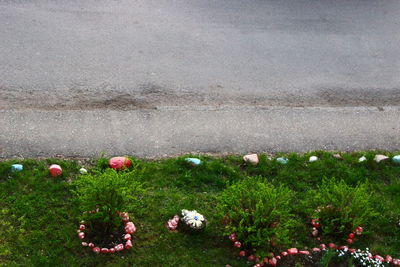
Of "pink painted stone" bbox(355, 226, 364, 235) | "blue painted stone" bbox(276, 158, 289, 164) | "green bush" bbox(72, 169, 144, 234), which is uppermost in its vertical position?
"green bush" bbox(72, 169, 144, 234)

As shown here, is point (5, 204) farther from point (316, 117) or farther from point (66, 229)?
point (316, 117)

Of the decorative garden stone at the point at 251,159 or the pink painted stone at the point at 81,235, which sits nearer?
the pink painted stone at the point at 81,235

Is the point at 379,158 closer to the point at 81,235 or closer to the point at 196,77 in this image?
the point at 196,77

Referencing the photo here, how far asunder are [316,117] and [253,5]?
3.45 meters

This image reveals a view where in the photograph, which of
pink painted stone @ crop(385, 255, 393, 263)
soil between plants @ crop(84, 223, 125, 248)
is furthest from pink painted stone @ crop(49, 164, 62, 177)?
pink painted stone @ crop(385, 255, 393, 263)

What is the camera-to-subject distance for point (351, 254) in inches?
195

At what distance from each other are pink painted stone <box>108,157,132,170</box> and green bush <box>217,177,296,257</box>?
46.9 inches

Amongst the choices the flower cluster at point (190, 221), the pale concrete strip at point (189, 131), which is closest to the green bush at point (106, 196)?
the flower cluster at point (190, 221)

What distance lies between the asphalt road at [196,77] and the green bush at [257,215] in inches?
53.5

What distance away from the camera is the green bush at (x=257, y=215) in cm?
467

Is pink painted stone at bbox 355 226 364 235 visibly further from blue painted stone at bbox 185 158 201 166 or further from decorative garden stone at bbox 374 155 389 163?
blue painted stone at bbox 185 158 201 166

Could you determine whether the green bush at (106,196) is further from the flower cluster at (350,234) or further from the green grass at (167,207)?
the flower cluster at (350,234)

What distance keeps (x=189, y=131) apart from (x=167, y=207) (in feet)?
4.49

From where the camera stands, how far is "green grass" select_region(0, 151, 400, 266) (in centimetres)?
480
